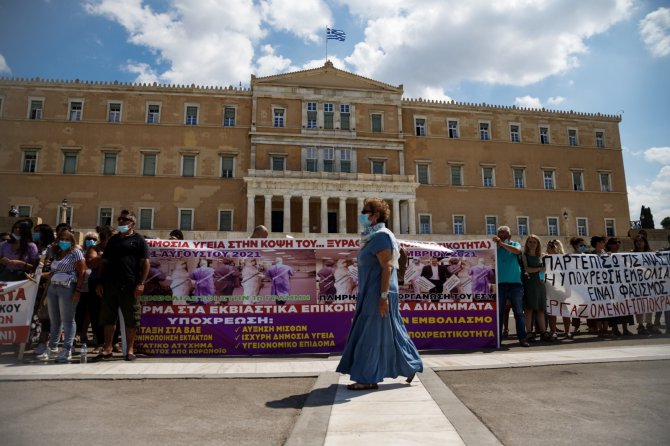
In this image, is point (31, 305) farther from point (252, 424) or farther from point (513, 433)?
point (513, 433)

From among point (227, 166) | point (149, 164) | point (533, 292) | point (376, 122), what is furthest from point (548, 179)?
point (533, 292)

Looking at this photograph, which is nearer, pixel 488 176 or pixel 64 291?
pixel 64 291

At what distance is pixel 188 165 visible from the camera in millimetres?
34000

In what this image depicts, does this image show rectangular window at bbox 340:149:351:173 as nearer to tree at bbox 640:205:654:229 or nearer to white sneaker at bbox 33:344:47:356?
white sneaker at bbox 33:344:47:356

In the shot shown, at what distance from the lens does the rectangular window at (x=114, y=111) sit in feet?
111

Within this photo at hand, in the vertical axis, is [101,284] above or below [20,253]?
below

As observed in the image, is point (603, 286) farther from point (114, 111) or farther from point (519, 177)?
point (114, 111)

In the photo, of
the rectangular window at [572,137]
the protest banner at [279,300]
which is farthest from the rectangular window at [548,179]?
the protest banner at [279,300]

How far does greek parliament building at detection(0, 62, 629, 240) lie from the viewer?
32375 mm

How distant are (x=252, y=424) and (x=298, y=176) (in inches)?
1156

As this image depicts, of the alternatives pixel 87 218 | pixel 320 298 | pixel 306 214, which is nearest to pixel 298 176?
pixel 306 214

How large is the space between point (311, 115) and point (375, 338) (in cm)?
3256

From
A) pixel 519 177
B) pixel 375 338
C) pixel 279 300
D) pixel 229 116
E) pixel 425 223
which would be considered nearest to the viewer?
pixel 375 338

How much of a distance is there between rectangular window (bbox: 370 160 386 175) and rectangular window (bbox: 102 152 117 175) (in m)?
19.5
